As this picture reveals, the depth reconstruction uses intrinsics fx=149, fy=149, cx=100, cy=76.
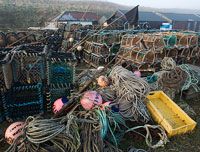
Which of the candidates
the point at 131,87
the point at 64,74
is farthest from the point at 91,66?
the point at 131,87

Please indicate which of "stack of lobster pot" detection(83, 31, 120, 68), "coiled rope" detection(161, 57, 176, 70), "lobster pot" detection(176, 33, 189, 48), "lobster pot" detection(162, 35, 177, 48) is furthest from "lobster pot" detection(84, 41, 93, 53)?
"lobster pot" detection(176, 33, 189, 48)

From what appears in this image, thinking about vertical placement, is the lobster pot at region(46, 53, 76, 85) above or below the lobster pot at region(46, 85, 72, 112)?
above

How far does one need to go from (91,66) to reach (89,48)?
1002mm

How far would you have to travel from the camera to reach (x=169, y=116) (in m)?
3.73

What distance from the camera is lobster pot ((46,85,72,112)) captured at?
3.78 m

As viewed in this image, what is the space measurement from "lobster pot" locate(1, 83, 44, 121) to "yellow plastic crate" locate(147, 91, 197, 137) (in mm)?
2814

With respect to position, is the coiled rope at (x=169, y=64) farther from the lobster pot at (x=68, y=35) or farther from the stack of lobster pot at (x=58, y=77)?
the lobster pot at (x=68, y=35)

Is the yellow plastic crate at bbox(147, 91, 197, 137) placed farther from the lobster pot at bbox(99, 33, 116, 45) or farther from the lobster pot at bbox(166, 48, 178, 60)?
the lobster pot at bbox(99, 33, 116, 45)

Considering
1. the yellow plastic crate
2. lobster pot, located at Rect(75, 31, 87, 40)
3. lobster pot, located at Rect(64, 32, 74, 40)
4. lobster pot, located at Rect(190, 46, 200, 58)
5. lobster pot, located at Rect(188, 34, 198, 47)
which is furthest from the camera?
lobster pot, located at Rect(64, 32, 74, 40)

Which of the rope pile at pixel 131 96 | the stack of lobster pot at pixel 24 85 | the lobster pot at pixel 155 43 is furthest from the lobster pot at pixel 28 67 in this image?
the lobster pot at pixel 155 43

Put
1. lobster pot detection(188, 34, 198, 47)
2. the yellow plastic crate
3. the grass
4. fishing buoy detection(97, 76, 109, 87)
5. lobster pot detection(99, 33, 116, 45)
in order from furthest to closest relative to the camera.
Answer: lobster pot detection(99, 33, 116, 45) < lobster pot detection(188, 34, 198, 47) < fishing buoy detection(97, 76, 109, 87) < the yellow plastic crate < the grass

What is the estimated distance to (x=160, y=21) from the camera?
24969 millimetres

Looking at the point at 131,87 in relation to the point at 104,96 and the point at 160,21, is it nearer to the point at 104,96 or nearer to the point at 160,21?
the point at 104,96

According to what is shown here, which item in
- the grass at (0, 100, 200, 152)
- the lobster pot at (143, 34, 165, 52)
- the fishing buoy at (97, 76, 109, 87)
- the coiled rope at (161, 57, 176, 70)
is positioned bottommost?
the grass at (0, 100, 200, 152)
